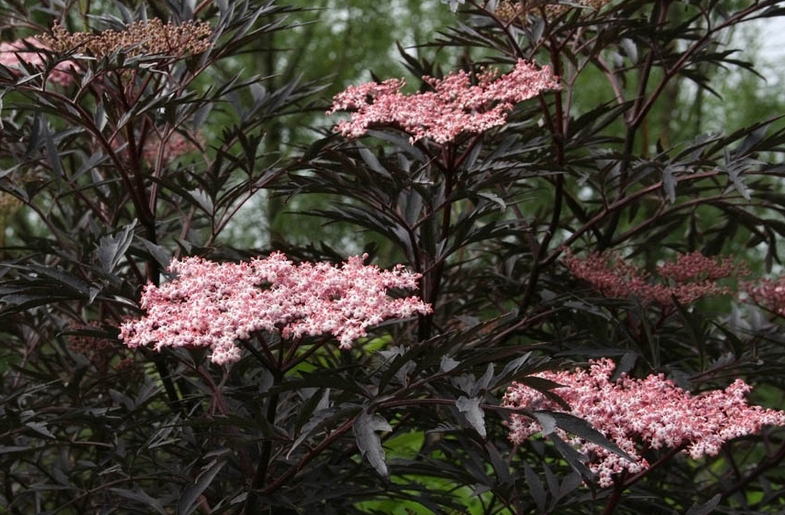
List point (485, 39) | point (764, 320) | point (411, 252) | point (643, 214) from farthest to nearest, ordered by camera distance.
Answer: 1. point (643, 214)
2. point (764, 320)
3. point (485, 39)
4. point (411, 252)

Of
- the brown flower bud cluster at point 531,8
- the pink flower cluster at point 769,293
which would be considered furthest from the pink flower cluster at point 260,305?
the pink flower cluster at point 769,293

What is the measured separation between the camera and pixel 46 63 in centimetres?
136

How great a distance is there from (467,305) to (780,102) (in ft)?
14.4

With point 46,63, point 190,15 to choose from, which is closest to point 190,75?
point 190,15

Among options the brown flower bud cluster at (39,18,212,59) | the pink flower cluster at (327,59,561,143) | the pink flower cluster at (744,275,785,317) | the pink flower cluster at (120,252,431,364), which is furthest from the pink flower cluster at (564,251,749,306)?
the brown flower bud cluster at (39,18,212,59)

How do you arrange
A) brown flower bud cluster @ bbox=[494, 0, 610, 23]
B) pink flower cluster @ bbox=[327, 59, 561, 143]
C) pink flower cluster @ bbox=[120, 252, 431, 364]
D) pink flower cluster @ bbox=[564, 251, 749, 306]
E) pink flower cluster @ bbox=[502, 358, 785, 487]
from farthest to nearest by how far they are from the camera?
pink flower cluster @ bbox=[564, 251, 749, 306], brown flower bud cluster @ bbox=[494, 0, 610, 23], pink flower cluster @ bbox=[327, 59, 561, 143], pink flower cluster @ bbox=[502, 358, 785, 487], pink flower cluster @ bbox=[120, 252, 431, 364]

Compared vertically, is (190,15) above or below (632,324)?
above

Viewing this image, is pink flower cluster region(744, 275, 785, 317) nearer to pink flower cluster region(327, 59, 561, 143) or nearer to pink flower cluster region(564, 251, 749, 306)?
pink flower cluster region(564, 251, 749, 306)

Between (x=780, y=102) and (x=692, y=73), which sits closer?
(x=692, y=73)

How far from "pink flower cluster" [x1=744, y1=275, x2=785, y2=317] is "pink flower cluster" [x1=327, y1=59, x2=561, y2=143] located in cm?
61

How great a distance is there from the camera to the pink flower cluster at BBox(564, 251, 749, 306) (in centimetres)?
174

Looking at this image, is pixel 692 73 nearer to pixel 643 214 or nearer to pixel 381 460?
pixel 381 460

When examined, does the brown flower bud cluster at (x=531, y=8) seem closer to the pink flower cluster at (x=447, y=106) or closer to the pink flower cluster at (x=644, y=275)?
the pink flower cluster at (x=447, y=106)

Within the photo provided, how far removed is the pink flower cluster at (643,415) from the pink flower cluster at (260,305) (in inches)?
9.4
